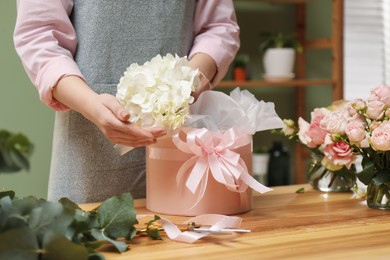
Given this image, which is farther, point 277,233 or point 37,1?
point 37,1

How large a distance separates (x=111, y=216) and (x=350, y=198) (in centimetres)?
65

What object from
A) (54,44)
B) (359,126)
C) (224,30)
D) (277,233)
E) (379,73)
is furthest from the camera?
(379,73)

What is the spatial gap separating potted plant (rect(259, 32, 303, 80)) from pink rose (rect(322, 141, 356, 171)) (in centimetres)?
196

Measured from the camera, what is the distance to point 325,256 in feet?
2.88

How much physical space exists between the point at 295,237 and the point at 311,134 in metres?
0.47

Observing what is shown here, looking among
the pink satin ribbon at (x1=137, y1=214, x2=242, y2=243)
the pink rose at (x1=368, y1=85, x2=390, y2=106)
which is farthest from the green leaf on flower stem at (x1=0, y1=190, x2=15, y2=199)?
the pink rose at (x1=368, y1=85, x2=390, y2=106)

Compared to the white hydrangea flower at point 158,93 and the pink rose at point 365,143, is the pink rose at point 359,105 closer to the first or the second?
the pink rose at point 365,143

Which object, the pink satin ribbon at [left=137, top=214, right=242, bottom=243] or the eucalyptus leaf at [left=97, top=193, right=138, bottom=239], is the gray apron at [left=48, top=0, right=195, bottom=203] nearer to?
the pink satin ribbon at [left=137, top=214, right=242, bottom=243]

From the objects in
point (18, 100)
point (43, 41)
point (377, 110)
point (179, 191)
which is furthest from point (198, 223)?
point (18, 100)

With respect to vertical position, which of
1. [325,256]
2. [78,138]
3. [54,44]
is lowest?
[325,256]

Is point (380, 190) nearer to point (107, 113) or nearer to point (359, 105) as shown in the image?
point (359, 105)

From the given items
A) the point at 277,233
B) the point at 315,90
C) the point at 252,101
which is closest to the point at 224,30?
the point at 252,101

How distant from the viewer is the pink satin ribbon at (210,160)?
110 cm

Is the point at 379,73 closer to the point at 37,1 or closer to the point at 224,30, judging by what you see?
the point at 224,30
